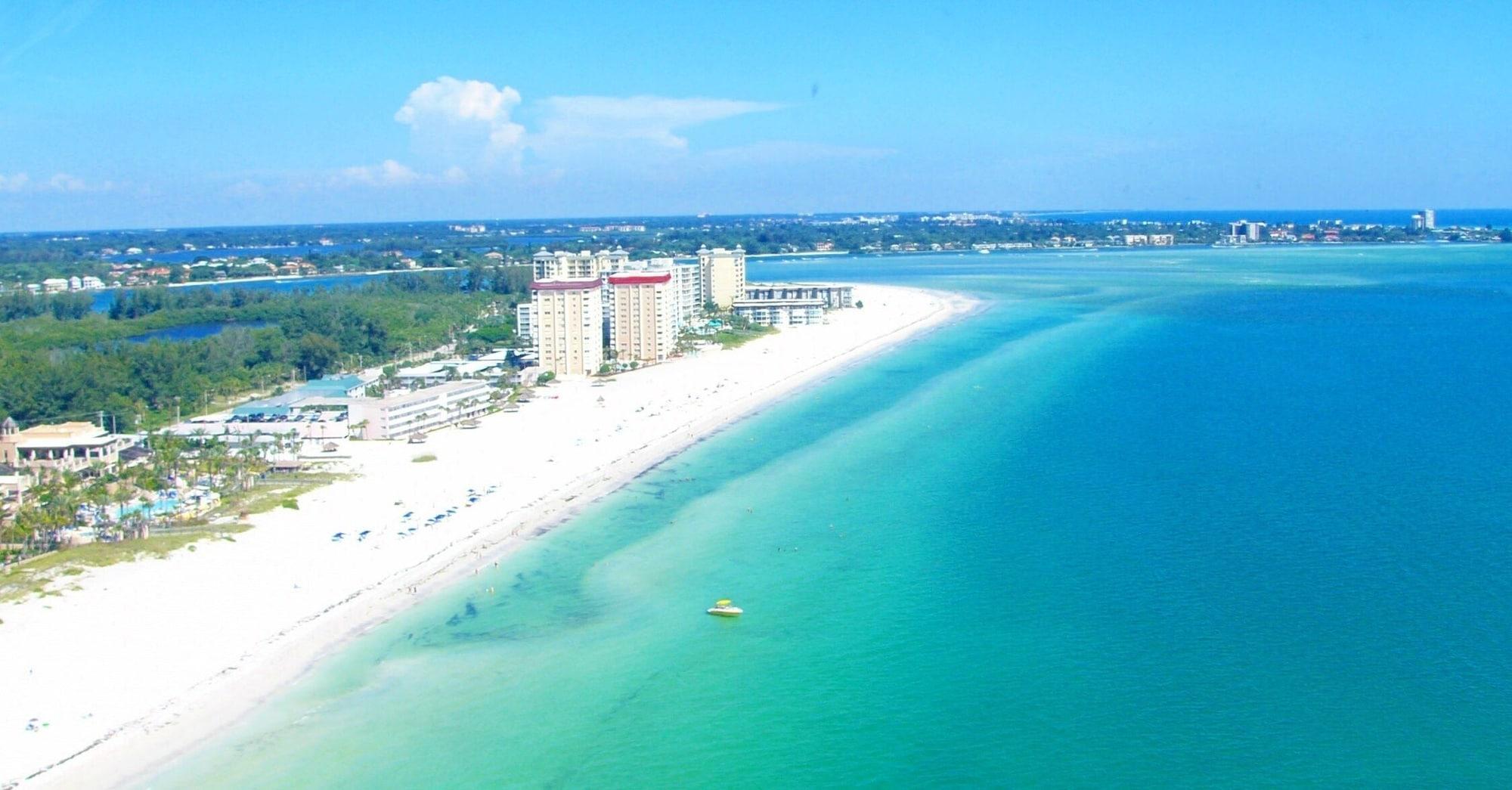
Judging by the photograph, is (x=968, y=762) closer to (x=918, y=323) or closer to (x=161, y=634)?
(x=161, y=634)

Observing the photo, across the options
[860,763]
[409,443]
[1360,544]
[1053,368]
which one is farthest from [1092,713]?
[1053,368]

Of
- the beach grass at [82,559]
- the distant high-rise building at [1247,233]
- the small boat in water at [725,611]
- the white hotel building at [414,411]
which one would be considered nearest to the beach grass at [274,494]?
the beach grass at [82,559]

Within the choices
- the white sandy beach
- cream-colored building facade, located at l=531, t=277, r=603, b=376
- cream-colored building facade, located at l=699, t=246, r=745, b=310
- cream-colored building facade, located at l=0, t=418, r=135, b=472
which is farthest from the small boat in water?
cream-colored building facade, located at l=699, t=246, r=745, b=310

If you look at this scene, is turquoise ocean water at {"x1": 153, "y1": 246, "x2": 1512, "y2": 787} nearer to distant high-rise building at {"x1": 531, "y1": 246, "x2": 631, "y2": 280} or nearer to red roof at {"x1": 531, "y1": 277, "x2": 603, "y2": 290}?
red roof at {"x1": 531, "y1": 277, "x2": 603, "y2": 290}

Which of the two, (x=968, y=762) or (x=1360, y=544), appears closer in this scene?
(x=968, y=762)

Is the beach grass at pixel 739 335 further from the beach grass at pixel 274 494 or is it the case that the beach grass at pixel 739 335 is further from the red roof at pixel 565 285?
the beach grass at pixel 274 494

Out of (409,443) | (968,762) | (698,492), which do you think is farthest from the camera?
(409,443)

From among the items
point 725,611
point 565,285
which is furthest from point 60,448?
point 565,285
